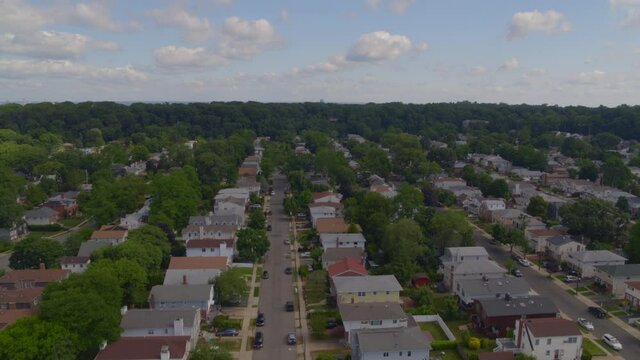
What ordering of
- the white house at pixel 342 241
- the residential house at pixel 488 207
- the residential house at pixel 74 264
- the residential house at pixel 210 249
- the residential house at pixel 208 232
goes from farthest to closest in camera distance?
the residential house at pixel 488 207
the residential house at pixel 208 232
the white house at pixel 342 241
the residential house at pixel 210 249
the residential house at pixel 74 264

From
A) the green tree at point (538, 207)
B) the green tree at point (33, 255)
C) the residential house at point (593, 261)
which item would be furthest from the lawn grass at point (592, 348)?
the green tree at point (33, 255)

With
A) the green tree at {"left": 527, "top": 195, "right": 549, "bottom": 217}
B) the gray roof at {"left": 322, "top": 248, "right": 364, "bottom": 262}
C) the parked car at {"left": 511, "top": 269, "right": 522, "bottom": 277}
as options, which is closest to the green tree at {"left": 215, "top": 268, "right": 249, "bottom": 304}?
the gray roof at {"left": 322, "top": 248, "right": 364, "bottom": 262}

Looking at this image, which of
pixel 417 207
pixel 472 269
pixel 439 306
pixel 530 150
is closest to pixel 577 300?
pixel 472 269

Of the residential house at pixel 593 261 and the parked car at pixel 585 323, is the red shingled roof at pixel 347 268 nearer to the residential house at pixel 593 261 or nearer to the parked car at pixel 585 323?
the parked car at pixel 585 323

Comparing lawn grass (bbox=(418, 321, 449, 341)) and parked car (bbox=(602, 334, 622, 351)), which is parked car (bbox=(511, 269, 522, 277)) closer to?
parked car (bbox=(602, 334, 622, 351))

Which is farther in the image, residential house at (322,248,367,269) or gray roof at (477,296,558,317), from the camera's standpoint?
residential house at (322,248,367,269)

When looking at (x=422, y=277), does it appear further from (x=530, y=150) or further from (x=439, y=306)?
(x=530, y=150)

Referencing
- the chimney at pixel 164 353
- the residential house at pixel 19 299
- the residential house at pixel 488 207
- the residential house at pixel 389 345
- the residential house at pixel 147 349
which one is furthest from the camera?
the residential house at pixel 488 207

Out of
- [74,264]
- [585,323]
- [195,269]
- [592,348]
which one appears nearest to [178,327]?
[195,269]
